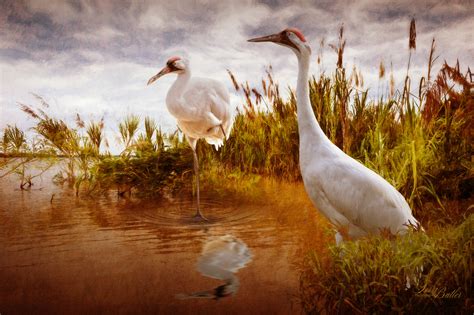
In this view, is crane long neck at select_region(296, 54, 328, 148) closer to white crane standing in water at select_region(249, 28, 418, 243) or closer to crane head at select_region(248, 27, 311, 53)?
white crane standing in water at select_region(249, 28, 418, 243)

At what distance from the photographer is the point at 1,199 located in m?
3.99

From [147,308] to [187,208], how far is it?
6.64ft

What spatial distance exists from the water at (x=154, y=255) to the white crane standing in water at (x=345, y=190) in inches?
14.0

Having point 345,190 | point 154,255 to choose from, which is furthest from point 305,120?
point 154,255

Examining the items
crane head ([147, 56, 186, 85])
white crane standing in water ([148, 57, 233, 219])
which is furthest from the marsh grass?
crane head ([147, 56, 186, 85])

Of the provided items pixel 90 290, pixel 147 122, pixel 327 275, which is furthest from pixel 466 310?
pixel 147 122

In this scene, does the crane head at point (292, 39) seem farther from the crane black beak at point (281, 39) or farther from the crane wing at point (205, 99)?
the crane wing at point (205, 99)

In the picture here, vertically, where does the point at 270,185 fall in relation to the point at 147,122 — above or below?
below

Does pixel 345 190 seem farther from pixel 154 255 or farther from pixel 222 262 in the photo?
pixel 154 255

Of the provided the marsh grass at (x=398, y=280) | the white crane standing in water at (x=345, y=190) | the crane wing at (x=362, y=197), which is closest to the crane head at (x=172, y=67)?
the white crane standing in water at (x=345, y=190)

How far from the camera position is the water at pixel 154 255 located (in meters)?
1.70

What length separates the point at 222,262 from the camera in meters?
2.16

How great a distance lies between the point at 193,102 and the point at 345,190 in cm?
260

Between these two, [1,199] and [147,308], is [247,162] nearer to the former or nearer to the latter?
[1,199]
